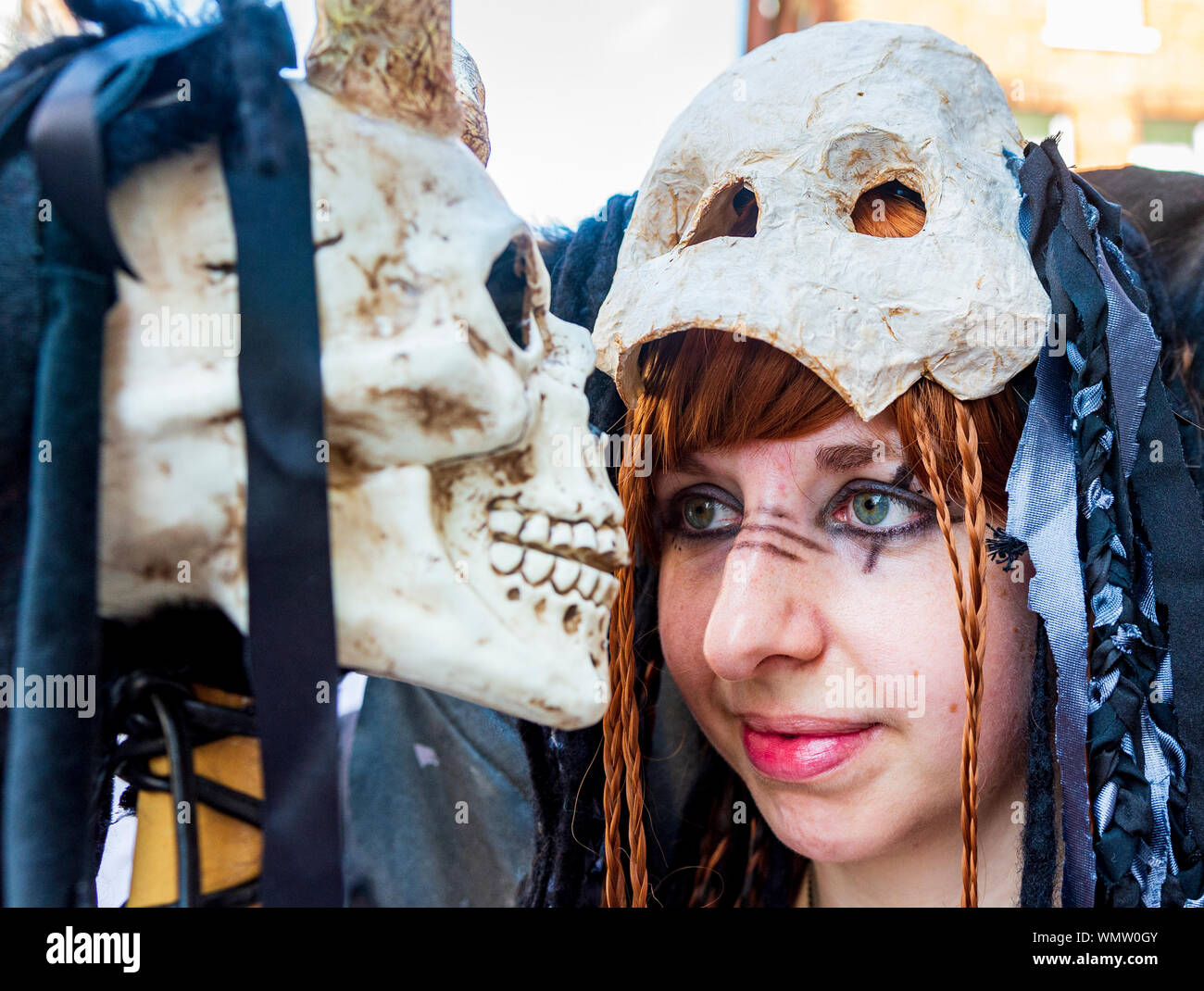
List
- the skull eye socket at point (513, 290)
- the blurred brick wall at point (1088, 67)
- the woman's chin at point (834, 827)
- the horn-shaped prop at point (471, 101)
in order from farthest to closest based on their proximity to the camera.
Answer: the blurred brick wall at point (1088, 67) → the woman's chin at point (834, 827) → the horn-shaped prop at point (471, 101) → the skull eye socket at point (513, 290)

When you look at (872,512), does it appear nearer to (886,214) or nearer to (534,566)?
(886,214)

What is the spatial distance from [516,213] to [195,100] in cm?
23

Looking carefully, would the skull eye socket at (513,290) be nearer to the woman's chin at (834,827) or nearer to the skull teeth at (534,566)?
the skull teeth at (534,566)

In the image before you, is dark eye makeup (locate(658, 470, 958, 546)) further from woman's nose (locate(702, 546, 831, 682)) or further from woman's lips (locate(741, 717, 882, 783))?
woman's lips (locate(741, 717, 882, 783))

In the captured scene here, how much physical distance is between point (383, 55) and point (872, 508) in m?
0.62

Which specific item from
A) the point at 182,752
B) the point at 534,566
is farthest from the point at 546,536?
the point at 182,752

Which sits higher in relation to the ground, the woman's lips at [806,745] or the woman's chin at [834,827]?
the woman's lips at [806,745]

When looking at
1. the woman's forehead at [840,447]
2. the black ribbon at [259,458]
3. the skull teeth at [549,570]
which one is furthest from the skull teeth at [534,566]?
the woman's forehead at [840,447]

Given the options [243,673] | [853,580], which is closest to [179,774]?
[243,673]

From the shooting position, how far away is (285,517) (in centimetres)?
59

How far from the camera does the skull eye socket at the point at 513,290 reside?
74cm

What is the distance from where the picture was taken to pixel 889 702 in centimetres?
93

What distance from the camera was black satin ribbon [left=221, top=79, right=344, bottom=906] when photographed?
0.59 m
